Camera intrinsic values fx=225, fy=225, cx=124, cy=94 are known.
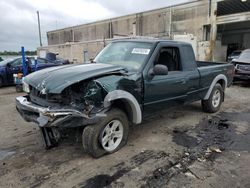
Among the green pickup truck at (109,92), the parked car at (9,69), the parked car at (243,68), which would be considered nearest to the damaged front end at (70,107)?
the green pickup truck at (109,92)

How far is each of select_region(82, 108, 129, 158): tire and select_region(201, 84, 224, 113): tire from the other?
297 cm

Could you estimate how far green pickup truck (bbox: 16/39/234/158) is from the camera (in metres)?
3.19

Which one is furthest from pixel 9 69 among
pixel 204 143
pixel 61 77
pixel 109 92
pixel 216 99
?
pixel 204 143

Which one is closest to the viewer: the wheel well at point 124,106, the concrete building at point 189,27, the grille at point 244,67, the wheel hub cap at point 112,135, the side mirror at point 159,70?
the wheel hub cap at point 112,135

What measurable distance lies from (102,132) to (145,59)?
4.99 ft

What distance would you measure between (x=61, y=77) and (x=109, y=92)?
75cm

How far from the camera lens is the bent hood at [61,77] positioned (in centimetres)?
316

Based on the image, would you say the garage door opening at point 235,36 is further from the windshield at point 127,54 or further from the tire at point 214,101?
the windshield at point 127,54

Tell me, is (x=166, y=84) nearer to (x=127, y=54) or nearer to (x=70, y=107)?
(x=127, y=54)

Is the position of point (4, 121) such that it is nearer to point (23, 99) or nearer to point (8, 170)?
point (23, 99)

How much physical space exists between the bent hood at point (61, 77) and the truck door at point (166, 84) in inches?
25.8

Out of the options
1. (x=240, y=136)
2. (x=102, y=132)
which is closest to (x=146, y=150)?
(x=102, y=132)

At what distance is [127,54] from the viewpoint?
4.30 meters

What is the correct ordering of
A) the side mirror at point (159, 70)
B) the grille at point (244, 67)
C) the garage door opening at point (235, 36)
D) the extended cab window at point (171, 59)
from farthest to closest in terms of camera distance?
the garage door opening at point (235, 36) → the grille at point (244, 67) → the extended cab window at point (171, 59) → the side mirror at point (159, 70)
